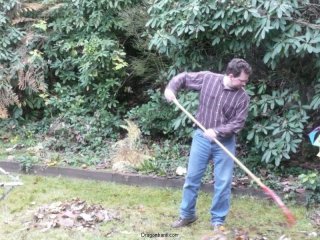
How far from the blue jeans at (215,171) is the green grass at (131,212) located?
0.26m

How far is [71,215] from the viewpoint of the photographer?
18.7ft

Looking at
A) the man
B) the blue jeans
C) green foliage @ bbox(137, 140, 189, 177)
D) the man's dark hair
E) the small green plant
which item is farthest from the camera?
the small green plant

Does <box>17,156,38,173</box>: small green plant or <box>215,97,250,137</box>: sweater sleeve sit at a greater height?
<box>215,97,250,137</box>: sweater sleeve

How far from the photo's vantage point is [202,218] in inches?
231

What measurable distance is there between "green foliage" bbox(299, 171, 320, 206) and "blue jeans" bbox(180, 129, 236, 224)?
3.57ft

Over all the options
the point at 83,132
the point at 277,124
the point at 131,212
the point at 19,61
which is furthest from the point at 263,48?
the point at 19,61

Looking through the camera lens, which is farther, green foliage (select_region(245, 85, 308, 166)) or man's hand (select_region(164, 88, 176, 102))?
green foliage (select_region(245, 85, 308, 166))

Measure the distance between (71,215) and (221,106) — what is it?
2044 mm

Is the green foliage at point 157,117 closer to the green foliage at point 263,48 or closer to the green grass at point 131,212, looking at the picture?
the green foliage at point 263,48

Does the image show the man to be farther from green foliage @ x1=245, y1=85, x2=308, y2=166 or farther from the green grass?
green foliage @ x1=245, y1=85, x2=308, y2=166

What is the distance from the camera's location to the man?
5.25 metres

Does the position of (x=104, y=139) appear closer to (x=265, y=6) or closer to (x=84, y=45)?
(x=84, y=45)

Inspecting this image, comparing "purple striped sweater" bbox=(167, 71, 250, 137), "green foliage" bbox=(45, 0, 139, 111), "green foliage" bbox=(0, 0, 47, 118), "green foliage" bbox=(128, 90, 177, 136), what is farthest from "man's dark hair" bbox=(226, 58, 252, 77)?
"green foliage" bbox=(0, 0, 47, 118)

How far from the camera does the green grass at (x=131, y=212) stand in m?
5.44
